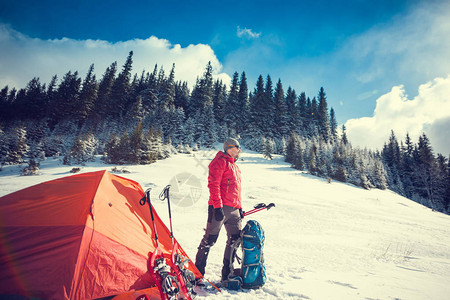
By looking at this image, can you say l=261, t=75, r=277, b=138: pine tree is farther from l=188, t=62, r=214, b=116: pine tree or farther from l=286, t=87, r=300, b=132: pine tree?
l=188, t=62, r=214, b=116: pine tree

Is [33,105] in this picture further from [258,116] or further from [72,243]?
[72,243]

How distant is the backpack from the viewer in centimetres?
271

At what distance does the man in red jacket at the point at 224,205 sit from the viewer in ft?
9.46

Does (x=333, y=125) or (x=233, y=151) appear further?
(x=333, y=125)

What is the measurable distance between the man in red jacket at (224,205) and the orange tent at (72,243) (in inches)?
32.8

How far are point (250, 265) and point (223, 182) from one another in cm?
132

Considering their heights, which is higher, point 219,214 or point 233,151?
point 233,151

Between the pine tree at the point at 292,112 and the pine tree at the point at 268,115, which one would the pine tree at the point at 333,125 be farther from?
the pine tree at the point at 268,115

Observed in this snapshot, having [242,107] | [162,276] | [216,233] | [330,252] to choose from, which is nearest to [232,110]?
[242,107]

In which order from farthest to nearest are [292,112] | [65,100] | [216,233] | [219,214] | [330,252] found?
[292,112] < [65,100] < [330,252] < [216,233] < [219,214]

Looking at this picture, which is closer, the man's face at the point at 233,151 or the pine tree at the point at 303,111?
the man's face at the point at 233,151

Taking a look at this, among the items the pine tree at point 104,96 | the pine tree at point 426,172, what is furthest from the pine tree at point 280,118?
the pine tree at point 104,96

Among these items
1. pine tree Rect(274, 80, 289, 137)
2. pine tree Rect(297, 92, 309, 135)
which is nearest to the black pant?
pine tree Rect(274, 80, 289, 137)

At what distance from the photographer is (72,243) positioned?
2041mm
